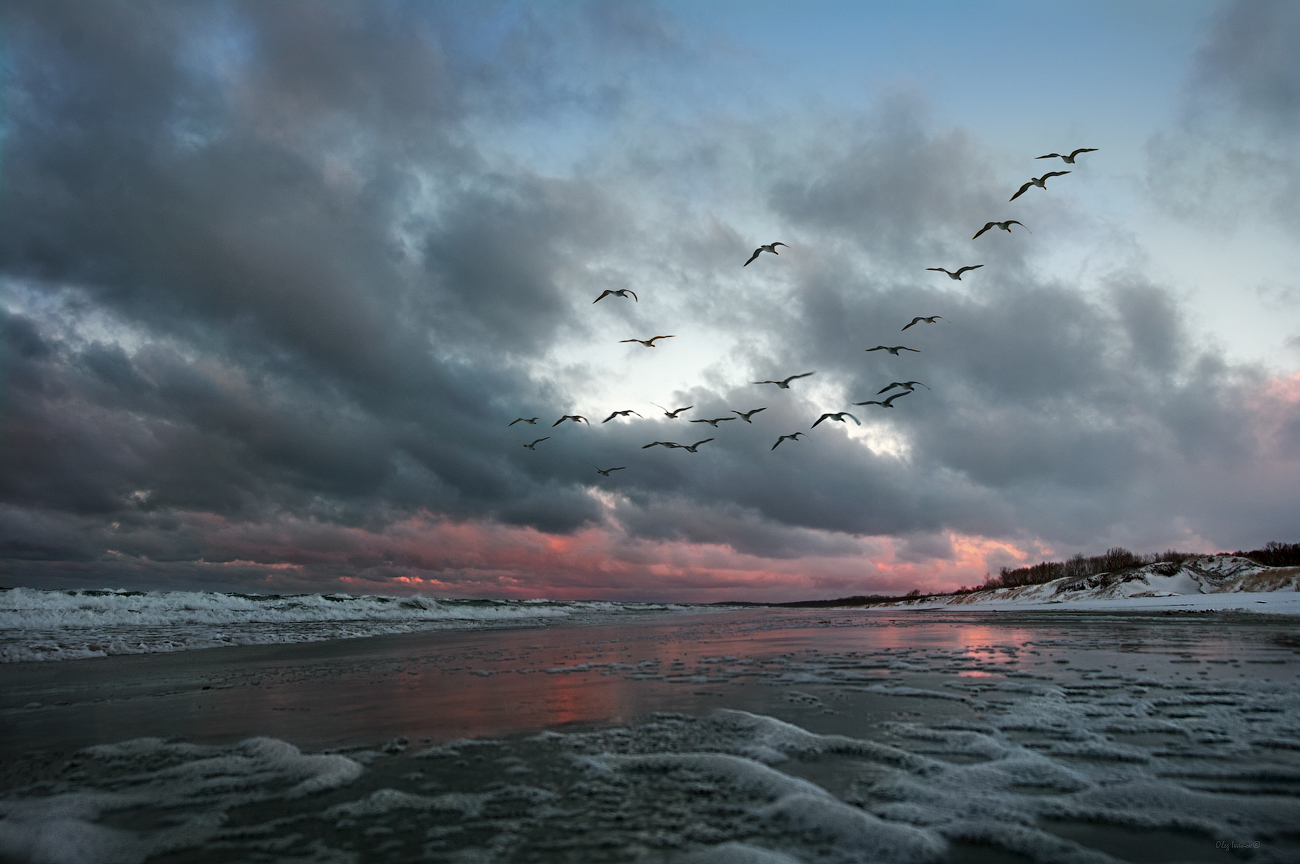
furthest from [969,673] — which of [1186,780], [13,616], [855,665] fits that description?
[13,616]

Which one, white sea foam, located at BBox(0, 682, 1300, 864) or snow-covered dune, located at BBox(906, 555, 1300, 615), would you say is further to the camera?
snow-covered dune, located at BBox(906, 555, 1300, 615)

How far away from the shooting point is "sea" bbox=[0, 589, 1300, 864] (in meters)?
3.10

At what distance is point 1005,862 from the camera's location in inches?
107

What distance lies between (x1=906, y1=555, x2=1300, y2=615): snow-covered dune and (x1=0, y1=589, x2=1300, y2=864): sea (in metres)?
17.8

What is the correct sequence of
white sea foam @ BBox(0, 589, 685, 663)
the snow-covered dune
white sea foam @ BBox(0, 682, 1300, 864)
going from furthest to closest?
the snow-covered dune < white sea foam @ BBox(0, 589, 685, 663) < white sea foam @ BBox(0, 682, 1300, 864)

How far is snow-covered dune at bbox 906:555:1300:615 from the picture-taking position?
22.8 meters

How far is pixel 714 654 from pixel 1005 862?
29.3ft

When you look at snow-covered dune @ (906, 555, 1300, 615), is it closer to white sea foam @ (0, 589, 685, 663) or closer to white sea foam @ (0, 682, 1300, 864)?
white sea foam @ (0, 682, 1300, 864)

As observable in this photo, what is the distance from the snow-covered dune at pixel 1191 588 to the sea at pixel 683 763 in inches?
699

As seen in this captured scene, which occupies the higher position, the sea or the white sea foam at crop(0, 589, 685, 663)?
the sea

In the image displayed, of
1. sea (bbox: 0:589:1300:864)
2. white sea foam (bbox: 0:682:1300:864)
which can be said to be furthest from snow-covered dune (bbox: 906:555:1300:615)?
white sea foam (bbox: 0:682:1300:864)

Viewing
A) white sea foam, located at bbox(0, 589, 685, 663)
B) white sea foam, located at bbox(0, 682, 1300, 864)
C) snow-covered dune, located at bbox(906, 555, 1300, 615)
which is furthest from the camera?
snow-covered dune, located at bbox(906, 555, 1300, 615)

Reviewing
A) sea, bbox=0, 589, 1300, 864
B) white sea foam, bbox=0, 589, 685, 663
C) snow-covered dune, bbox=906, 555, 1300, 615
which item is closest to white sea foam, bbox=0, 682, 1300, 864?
sea, bbox=0, 589, 1300, 864

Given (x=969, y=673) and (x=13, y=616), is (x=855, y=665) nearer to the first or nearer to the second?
(x=969, y=673)
